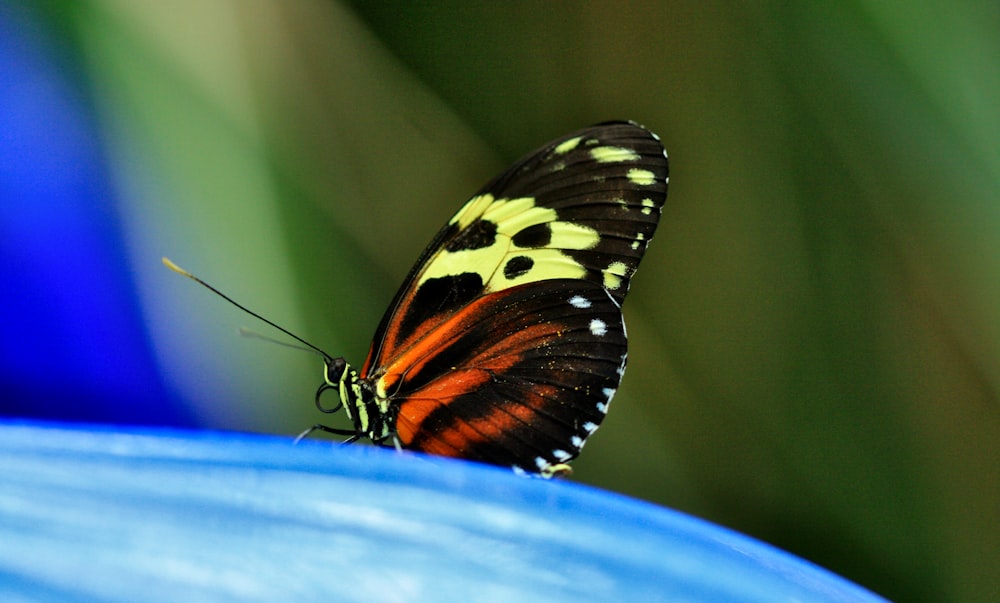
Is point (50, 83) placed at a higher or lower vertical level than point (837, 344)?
higher

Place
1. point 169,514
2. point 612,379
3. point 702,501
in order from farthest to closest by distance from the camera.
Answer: point 702,501
point 612,379
point 169,514

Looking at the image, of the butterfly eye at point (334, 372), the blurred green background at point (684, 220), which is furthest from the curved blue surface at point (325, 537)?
the blurred green background at point (684, 220)

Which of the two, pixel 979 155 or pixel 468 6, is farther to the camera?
pixel 468 6

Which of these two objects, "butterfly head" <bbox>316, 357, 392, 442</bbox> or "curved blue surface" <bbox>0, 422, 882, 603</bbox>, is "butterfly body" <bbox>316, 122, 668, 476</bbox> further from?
"curved blue surface" <bbox>0, 422, 882, 603</bbox>

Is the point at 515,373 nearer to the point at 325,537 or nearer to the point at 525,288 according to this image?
the point at 525,288

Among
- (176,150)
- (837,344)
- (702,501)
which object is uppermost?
(176,150)

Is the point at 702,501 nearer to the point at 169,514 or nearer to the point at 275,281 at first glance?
the point at 275,281

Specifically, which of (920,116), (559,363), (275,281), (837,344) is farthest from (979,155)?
(275,281)

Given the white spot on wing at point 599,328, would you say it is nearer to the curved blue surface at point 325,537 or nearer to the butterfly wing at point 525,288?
the butterfly wing at point 525,288
